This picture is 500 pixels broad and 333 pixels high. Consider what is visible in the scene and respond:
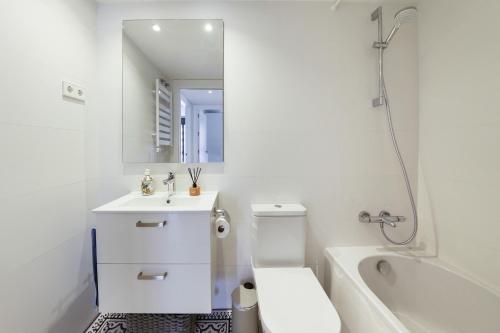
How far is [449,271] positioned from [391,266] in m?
0.28

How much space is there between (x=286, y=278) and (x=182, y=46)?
1.63 metres

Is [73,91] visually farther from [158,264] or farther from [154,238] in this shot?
[158,264]

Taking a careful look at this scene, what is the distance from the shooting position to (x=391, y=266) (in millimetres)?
1414

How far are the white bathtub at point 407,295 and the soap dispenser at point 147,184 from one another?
1287 mm

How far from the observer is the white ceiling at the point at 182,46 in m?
1.49

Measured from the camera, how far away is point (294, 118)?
1512 millimetres

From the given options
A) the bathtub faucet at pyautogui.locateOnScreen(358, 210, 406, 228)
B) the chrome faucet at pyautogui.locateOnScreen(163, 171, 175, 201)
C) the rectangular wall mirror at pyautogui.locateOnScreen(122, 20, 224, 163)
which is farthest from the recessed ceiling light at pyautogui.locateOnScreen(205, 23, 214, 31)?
the bathtub faucet at pyautogui.locateOnScreen(358, 210, 406, 228)

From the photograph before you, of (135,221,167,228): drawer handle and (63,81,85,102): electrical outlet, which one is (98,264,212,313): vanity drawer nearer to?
(135,221,167,228): drawer handle

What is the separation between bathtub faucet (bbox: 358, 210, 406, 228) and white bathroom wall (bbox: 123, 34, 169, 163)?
4.71ft

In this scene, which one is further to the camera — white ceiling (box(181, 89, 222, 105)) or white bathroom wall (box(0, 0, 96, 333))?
white ceiling (box(181, 89, 222, 105))

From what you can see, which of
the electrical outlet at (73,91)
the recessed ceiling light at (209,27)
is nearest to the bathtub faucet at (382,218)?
the recessed ceiling light at (209,27)

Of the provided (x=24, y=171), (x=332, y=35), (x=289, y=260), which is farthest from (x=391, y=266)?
(x=24, y=171)

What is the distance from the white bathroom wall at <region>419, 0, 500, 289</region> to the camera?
43.5 inches

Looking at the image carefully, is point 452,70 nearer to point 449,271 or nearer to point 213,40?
point 449,271
